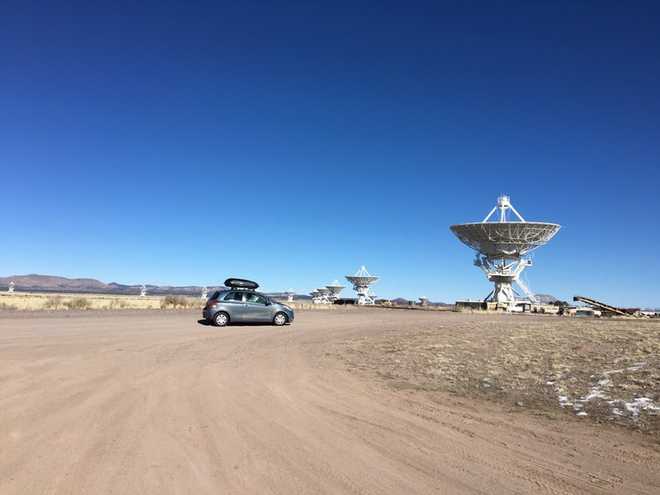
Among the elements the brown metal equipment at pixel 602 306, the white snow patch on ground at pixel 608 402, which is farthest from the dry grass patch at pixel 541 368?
the brown metal equipment at pixel 602 306

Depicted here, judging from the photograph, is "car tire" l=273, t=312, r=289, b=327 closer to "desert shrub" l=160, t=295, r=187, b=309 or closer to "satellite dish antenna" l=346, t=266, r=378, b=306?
"desert shrub" l=160, t=295, r=187, b=309

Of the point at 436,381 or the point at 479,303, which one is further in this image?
the point at 479,303

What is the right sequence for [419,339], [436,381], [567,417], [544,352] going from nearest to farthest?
[567,417]
[436,381]
[544,352]
[419,339]

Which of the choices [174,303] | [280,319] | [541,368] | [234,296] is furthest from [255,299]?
[174,303]

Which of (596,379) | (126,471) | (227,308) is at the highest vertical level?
(227,308)

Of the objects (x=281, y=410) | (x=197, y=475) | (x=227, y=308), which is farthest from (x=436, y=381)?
(x=227, y=308)

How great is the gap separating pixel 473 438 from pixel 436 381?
148 inches

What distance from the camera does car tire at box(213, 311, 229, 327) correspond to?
72.8 ft

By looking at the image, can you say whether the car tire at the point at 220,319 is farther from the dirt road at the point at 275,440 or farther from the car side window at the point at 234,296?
the dirt road at the point at 275,440

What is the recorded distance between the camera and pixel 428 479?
4.62 meters

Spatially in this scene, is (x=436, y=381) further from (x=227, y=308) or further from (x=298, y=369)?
(x=227, y=308)

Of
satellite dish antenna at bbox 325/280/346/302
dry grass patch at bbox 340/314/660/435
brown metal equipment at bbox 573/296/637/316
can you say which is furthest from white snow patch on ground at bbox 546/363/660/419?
satellite dish antenna at bbox 325/280/346/302

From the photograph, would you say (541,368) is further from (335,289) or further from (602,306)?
(335,289)

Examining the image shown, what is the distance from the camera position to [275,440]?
18.8 feet
